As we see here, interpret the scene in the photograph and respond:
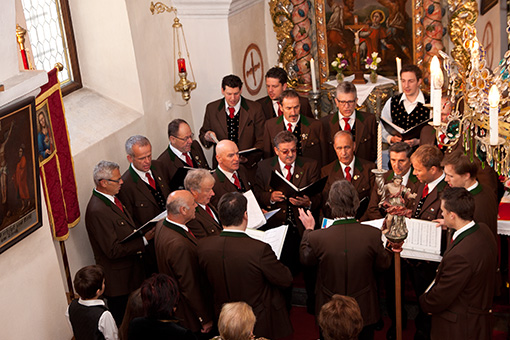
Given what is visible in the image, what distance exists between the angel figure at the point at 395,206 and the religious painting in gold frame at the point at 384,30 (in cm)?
578

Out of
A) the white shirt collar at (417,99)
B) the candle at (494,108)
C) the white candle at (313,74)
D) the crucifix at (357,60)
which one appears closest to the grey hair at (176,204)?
the candle at (494,108)

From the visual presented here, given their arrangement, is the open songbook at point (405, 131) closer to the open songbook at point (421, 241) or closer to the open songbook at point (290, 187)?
the open songbook at point (290, 187)

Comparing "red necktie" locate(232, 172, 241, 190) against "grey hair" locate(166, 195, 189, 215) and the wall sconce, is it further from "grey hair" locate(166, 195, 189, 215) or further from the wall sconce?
the wall sconce

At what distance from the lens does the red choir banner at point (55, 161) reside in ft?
19.5

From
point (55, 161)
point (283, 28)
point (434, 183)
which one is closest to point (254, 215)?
point (434, 183)

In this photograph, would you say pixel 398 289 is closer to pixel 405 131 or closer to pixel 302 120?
pixel 405 131

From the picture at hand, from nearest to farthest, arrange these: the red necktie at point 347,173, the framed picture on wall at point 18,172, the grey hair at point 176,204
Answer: the framed picture on wall at point 18,172 → the grey hair at point 176,204 → the red necktie at point 347,173

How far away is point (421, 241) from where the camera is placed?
19.1ft

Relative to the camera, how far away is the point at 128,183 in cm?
694

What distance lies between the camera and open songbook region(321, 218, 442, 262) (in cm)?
573

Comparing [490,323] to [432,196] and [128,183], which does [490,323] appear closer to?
[432,196]

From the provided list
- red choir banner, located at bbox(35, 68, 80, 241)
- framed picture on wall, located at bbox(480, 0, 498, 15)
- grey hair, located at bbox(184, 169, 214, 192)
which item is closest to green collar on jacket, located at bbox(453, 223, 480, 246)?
grey hair, located at bbox(184, 169, 214, 192)

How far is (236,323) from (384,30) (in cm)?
698

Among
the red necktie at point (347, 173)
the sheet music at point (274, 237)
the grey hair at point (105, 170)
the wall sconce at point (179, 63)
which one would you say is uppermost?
the wall sconce at point (179, 63)
